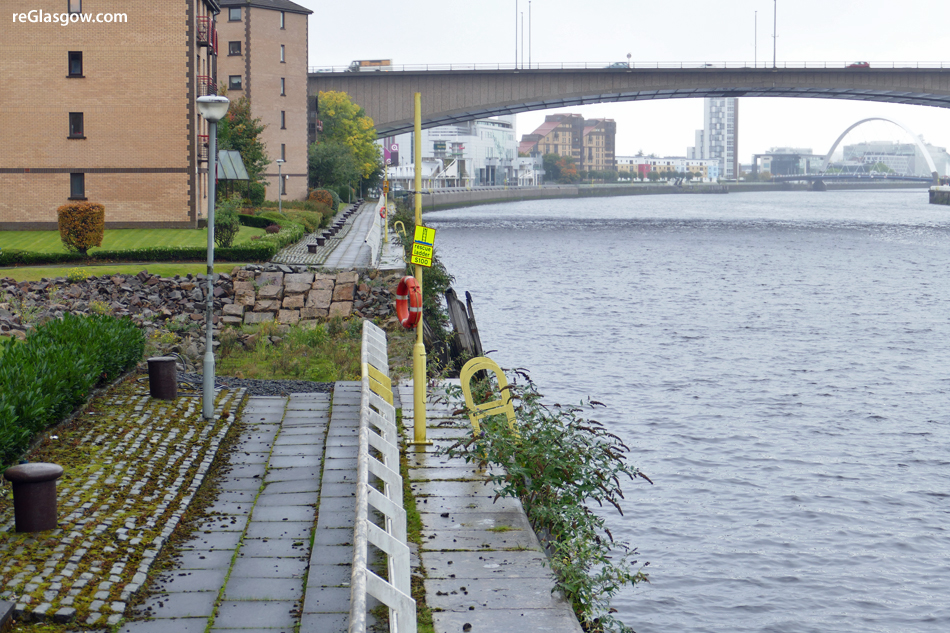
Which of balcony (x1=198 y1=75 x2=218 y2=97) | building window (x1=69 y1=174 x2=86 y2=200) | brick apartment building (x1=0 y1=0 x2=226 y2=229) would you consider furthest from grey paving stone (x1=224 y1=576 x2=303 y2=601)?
balcony (x1=198 y1=75 x2=218 y2=97)

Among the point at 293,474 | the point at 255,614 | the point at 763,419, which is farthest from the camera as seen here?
the point at 763,419

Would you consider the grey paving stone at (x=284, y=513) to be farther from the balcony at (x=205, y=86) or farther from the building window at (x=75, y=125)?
the balcony at (x=205, y=86)

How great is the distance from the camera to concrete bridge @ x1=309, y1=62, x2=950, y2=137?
264 feet

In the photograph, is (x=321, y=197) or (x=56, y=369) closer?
(x=56, y=369)

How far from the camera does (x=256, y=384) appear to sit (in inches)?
713

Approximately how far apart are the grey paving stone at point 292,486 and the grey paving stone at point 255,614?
3089mm

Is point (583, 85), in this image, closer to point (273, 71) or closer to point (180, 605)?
point (273, 71)

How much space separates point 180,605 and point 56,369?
6.40m

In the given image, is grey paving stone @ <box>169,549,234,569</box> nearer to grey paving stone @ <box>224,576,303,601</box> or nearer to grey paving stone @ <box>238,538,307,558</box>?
grey paving stone @ <box>238,538,307,558</box>

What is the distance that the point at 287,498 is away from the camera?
11125mm

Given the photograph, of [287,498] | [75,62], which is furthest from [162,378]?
[75,62]

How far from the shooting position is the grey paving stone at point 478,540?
941 cm

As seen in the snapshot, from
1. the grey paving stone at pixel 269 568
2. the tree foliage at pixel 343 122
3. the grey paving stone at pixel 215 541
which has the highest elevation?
the tree foliage at pixel 343 122

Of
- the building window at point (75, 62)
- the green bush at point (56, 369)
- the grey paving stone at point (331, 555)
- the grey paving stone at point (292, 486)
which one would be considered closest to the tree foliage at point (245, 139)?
the building window at point (75, 62)
